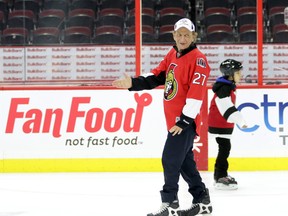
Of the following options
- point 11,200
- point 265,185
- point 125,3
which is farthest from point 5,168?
point 265,185

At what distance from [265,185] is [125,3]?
2935 mm

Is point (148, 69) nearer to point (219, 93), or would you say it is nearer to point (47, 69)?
point (47, 69)

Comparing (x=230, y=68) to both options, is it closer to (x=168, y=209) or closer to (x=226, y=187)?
(x=226, y=187)

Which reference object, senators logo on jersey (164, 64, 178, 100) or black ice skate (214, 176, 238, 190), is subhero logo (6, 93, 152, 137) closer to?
black ice skate (214, 176, 238, 190)

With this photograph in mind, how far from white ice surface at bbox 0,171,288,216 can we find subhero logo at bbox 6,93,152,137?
1.75 ft

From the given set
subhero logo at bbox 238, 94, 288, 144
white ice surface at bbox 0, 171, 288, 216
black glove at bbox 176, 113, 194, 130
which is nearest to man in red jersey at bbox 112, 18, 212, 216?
black glove at bbox 176, 113, 194, 130

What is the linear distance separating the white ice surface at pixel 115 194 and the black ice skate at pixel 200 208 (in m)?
0.29

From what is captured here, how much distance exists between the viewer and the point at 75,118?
800cm

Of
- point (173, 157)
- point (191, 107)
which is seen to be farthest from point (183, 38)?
point (173, 157)

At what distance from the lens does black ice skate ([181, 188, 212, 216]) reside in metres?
5.02

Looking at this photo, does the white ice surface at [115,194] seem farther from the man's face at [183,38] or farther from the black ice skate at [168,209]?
the man's face at [183,38]

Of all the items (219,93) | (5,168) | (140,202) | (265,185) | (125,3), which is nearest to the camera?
(140,202)

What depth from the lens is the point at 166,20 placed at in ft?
28.2

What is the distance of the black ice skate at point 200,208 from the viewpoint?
5.02 m
